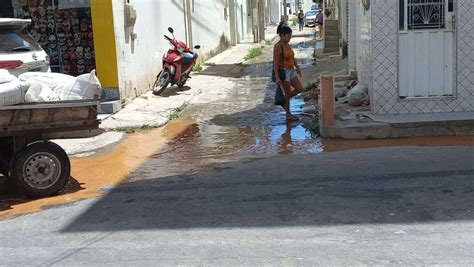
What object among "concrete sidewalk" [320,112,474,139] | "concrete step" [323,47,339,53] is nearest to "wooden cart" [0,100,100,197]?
"concrete sidewalk" [320,112,474,139]

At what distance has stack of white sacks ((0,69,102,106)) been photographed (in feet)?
21.1

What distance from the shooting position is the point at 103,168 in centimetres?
830

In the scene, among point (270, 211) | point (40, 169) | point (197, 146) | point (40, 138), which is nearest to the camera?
point (270, 211)

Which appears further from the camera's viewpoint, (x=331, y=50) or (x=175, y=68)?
(x=331, y=50)

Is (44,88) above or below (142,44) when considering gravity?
below

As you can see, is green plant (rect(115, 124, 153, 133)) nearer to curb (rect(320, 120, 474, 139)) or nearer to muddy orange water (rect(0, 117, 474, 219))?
muddy orange water (rect(0, 117, 474, 219))

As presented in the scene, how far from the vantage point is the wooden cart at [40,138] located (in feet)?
21.6

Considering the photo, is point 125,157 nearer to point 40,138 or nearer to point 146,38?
point 40,138

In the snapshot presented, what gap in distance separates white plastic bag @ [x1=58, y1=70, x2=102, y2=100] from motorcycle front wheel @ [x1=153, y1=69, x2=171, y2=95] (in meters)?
6.96

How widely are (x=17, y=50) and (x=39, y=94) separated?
2.91 metres

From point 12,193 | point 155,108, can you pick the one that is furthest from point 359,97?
point 12,193

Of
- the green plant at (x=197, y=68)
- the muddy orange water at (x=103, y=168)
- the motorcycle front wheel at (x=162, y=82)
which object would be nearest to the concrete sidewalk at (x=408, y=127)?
the muddy orange water at (x=103, y=168)

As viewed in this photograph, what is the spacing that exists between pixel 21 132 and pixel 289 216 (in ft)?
10.3

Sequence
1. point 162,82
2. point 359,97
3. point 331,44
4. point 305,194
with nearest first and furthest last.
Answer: point 305,194 → point 359,97 → point 162,82 → point 331,44
